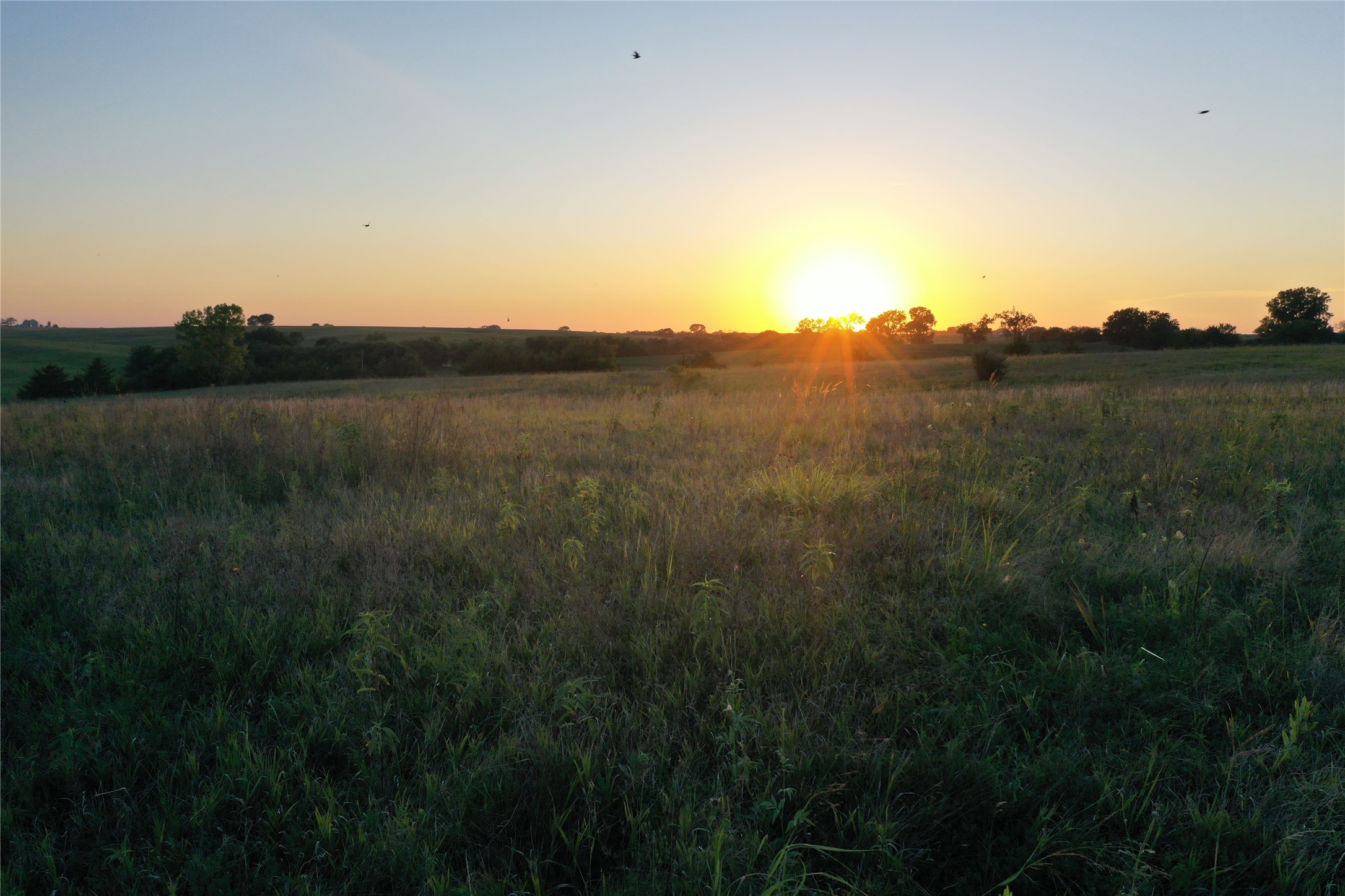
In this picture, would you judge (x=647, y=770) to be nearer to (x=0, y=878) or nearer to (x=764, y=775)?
(x=764, y=775)

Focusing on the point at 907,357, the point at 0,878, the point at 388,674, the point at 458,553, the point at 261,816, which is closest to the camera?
the point at 0,878

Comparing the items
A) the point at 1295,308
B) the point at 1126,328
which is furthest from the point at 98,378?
the point at 1295,308

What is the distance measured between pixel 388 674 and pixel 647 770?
56.3 inches

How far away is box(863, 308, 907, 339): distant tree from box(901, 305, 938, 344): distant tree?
0.69 m

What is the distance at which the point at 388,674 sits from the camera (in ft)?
9.82

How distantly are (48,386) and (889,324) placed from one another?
275 feet

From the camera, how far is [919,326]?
271 feet

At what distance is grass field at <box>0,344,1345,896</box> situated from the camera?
201cm

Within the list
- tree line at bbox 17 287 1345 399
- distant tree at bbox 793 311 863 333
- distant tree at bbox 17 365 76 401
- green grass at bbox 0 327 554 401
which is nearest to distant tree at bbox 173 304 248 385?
tree line at bbox 17 287 1345 399

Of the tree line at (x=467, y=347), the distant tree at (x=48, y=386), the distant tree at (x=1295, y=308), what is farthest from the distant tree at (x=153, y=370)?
the distant tree at (x=1295, y=308)

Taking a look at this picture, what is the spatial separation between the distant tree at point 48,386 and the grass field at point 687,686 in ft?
181

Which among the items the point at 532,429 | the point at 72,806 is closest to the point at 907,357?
the point at 532,429

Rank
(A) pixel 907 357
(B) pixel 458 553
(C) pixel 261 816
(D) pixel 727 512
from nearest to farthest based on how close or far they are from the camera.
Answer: (C) pixel 261 816 < (B) pixel 458 553 < (D) pixel 727 512 < (A) pixel 907 357

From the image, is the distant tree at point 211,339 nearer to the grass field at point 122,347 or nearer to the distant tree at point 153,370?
the distant tree at point 153,370
